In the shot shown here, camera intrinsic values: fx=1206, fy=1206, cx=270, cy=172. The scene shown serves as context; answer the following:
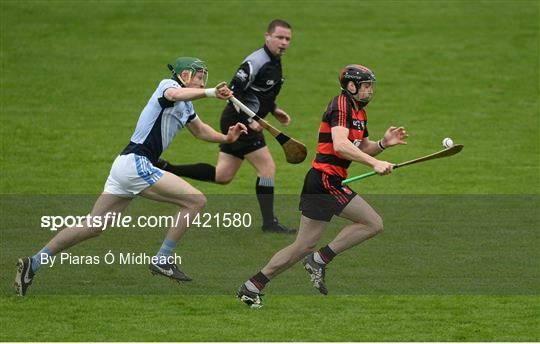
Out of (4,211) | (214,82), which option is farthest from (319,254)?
(214,82)

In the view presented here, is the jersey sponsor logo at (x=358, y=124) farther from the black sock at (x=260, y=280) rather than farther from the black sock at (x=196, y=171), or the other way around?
the black sock at (x=196, y=171)

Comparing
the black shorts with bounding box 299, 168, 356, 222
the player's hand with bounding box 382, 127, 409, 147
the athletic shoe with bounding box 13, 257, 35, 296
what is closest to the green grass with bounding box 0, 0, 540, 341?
the athletic shoe with bounding box 13, 257, 35, 296

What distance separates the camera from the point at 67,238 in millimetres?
11508

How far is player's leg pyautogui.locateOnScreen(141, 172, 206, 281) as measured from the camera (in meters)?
11.7

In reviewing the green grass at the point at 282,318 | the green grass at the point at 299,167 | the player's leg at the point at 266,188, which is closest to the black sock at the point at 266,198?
the player's leg at the point at 266,188

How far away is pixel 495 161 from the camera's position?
1869cm

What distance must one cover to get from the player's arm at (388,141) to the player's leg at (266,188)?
10.3ft

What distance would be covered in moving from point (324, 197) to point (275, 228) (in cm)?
359

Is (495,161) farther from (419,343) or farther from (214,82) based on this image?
(419,343)

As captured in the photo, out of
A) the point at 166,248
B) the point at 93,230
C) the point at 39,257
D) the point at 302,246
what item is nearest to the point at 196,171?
the point at 166,248

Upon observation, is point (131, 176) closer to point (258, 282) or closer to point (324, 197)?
point (258, 282)

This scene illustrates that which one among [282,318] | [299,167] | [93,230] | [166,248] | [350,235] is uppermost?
[350,235]

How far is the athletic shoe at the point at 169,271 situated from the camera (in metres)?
12.1

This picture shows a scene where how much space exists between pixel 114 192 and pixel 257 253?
8.25ft
